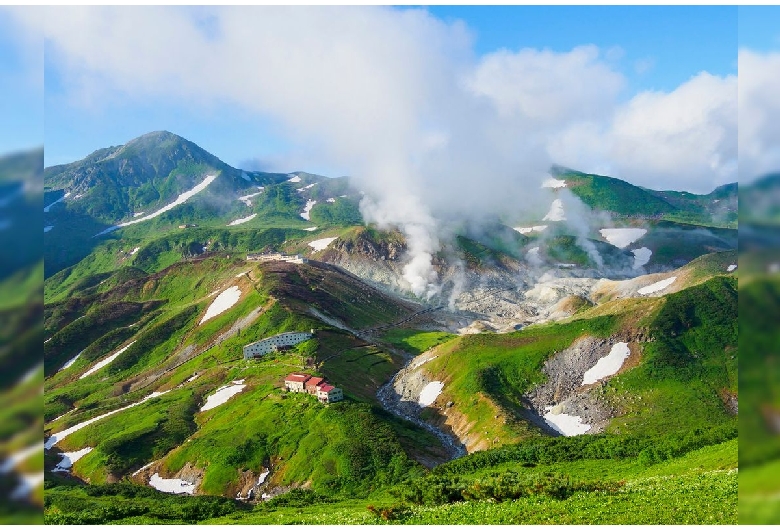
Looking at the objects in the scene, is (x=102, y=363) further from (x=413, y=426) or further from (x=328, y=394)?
(x=413, y=426)

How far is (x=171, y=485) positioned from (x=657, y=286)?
162725mm

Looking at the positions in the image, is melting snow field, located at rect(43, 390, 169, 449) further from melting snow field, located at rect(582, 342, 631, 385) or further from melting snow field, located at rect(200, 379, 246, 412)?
melting snow field, located at rect(582, 342, 631, 385)

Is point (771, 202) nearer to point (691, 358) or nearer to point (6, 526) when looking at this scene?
point (6, 526)

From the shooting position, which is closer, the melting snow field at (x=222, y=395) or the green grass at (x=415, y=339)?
the melting snow field at (x=222, y=395)

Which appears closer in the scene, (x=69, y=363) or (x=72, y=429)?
(x=72, y=429)

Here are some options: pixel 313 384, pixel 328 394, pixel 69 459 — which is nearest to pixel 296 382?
pixel 313 384

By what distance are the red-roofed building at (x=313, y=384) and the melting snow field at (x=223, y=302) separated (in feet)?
248

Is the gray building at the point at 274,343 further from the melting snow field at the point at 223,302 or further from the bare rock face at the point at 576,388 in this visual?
the bare rock face at the point at 576,388

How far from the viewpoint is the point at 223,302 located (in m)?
176

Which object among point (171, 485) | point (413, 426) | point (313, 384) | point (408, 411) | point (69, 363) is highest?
point (69, 363)

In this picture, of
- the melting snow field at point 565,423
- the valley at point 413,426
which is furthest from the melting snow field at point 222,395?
the melting snow field at point 565,423

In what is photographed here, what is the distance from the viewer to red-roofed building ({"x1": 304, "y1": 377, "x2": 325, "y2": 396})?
9982 centimetres

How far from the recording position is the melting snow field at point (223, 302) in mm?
169875

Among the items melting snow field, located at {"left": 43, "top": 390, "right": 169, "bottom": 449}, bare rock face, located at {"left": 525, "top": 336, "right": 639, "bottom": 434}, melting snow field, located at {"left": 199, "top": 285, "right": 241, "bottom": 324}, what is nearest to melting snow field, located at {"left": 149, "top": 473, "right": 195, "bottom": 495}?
melting snow field, located at {"left": 43, "top": 390, "right": 169, "bottom": 449}
